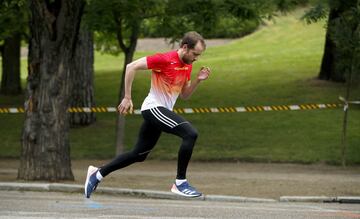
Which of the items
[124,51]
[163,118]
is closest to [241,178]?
[124,51]

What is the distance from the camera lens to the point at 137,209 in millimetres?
11031

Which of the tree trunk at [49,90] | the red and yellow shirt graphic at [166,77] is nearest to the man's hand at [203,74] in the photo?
the red and yellow shirt graphic at [166,77]

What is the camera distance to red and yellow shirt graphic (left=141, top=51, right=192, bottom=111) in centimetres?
918

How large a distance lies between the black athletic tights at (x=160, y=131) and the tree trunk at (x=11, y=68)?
23385 millimetres

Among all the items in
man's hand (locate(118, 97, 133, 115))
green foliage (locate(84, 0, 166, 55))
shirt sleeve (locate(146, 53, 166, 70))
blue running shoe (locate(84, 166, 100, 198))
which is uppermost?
shirt sleeve (locate(146, 53, 166, 70))

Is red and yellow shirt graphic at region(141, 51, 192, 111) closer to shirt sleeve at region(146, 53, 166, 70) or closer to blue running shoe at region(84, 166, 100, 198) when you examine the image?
shirt sleeve at region(146, 53, 166, 70)

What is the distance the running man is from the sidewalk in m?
4.43

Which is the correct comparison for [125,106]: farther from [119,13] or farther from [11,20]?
[11,20]

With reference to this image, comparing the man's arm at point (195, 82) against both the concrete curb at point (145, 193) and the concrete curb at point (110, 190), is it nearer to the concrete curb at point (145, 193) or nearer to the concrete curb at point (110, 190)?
the concrete curb at point (145, 193)

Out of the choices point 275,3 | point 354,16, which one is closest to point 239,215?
point 354,16

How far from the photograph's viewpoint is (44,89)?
15.8 metres

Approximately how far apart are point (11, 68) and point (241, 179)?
17.7m

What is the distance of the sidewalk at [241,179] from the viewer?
1458 cm

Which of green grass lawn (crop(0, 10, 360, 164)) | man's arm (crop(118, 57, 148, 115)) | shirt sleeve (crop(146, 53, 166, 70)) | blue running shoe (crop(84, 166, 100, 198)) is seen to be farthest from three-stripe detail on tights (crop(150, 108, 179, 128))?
green grass lawn (crop(0, 10, 360, 164))
